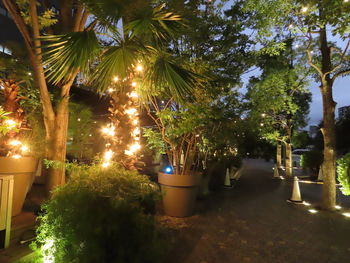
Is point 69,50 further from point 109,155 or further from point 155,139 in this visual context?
point 155,139

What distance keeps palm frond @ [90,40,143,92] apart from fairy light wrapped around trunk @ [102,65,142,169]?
57 centimetres

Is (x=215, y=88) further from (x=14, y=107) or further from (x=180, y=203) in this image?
(x=14, y=107)

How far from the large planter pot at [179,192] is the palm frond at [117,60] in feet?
8.33

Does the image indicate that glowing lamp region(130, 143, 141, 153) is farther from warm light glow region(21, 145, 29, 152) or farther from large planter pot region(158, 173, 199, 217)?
warm light glow region(21, 145, 29, 152)

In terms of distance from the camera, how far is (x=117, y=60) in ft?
10.4

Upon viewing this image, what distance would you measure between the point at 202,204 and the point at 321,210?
3098mm

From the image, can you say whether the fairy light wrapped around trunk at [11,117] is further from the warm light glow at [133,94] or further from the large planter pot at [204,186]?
the large planter pot at [204,186]

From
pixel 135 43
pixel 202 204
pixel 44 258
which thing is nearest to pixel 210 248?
pixel 44 258

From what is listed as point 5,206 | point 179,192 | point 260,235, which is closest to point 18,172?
point 5,206

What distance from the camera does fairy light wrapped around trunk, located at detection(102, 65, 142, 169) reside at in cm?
387

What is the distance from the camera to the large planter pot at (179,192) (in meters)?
4.82

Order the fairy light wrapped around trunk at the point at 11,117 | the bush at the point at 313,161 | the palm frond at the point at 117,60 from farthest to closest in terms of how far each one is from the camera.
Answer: the bush at the point at 313,161 < the fairy light wrapped around trunk at the point at 11,117 < the palm frond at the point at 117,60

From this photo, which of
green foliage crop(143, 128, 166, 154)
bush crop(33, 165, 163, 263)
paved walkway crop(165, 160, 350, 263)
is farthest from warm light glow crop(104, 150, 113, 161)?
paved walkway crop(165, 160, 350, 263)

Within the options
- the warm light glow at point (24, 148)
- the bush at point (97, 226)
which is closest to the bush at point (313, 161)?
the bush at point (97, 226)
